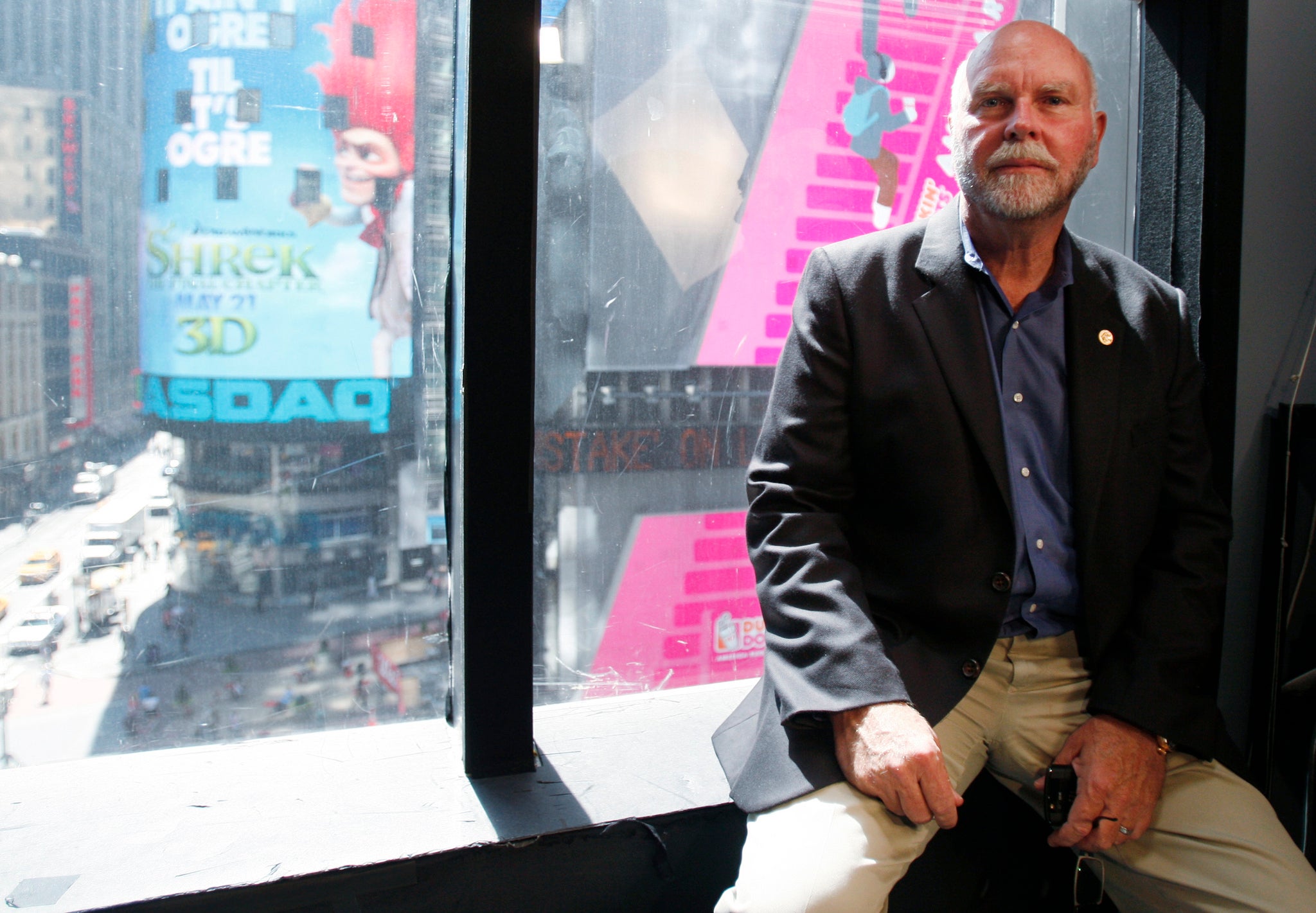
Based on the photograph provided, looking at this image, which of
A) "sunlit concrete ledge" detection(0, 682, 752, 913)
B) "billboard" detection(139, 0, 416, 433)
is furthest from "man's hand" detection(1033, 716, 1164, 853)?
"billboard" detection(139, 0, 416, 433)

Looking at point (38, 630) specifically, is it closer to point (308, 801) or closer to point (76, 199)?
point (308, 801)

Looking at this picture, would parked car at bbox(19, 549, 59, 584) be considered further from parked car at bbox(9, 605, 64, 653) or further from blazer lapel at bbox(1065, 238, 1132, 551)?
blazer lapel at bbox(1065, 238, 1132, 551)

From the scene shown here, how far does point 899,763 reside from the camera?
1053 mm

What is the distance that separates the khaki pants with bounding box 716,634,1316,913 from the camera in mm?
1046

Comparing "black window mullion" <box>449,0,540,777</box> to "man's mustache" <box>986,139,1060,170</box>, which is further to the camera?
"black window mullion" <box>449,0,540,777</box>

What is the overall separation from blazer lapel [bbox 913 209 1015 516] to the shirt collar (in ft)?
0.06

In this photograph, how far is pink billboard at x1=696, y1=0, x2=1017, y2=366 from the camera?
1741 mm

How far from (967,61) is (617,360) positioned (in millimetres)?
773

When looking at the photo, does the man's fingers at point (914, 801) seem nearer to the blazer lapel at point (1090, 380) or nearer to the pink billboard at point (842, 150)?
the blazer lapel at point (1090, 380)

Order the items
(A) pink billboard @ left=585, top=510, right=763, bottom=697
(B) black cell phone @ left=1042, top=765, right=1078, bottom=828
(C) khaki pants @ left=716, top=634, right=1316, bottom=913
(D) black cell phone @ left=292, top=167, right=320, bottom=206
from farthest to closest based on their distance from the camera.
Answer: (A) pink billboard @ left=585, top=510, right=763, bottom=697, (D) black cell phone @ left=292, top=167, right=320, bottom=206, (B) black cell phone @ left=1042, top=765, right=1078, bottom=828, (C) khaki pants @ left=716, top=634, right=1316, bottom=913

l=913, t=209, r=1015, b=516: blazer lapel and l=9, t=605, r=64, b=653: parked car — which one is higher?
l=913, t=209, r=1015, b=516: blazer lapel

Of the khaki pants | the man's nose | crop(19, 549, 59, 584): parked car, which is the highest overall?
the man's nose

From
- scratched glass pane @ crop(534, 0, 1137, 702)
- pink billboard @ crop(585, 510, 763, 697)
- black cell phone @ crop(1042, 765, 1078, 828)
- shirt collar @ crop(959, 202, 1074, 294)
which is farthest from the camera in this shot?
pink billboard @ crop(585, 510, 763, 697)

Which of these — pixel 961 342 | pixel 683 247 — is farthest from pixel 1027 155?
pixel 683 247
